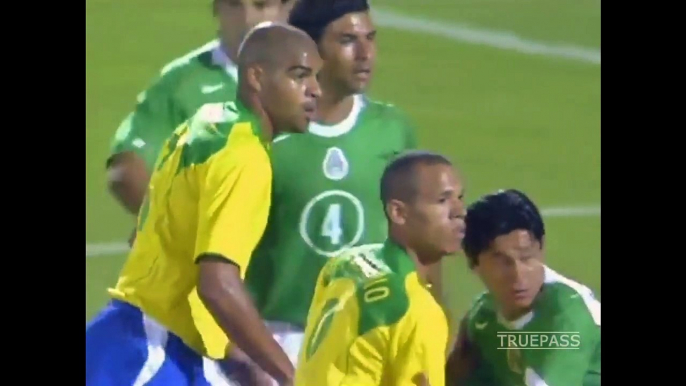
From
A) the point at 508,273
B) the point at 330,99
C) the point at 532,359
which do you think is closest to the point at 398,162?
the point at 330,99

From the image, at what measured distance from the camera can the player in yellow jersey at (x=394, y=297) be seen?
6.93 feet

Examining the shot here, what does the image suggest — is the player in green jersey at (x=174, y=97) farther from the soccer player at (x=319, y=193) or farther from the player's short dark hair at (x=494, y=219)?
the player's short dark hair at (x=494, y=219)

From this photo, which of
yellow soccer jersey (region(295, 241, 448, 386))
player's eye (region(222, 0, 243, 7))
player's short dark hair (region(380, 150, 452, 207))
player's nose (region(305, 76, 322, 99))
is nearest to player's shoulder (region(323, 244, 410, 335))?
yellow soccer jersey (region(295, 241, 448, 386))

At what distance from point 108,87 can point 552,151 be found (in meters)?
0.96

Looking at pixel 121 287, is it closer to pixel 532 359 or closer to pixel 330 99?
pixel 330 99

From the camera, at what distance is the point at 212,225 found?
7.02ft

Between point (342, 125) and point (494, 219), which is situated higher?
point (342, 125)

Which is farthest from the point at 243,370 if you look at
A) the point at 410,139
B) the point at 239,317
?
the point at 410,139

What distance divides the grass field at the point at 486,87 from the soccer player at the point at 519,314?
0.05m

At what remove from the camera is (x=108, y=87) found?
7.38 ft

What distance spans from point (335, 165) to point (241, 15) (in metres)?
0.38

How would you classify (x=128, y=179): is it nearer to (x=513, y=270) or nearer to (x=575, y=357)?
(x=513, y=270)

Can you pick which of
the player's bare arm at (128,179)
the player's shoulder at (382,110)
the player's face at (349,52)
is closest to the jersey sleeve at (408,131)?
the player's shoulder at (382,110)

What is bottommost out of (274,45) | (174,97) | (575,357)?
(575,357)
